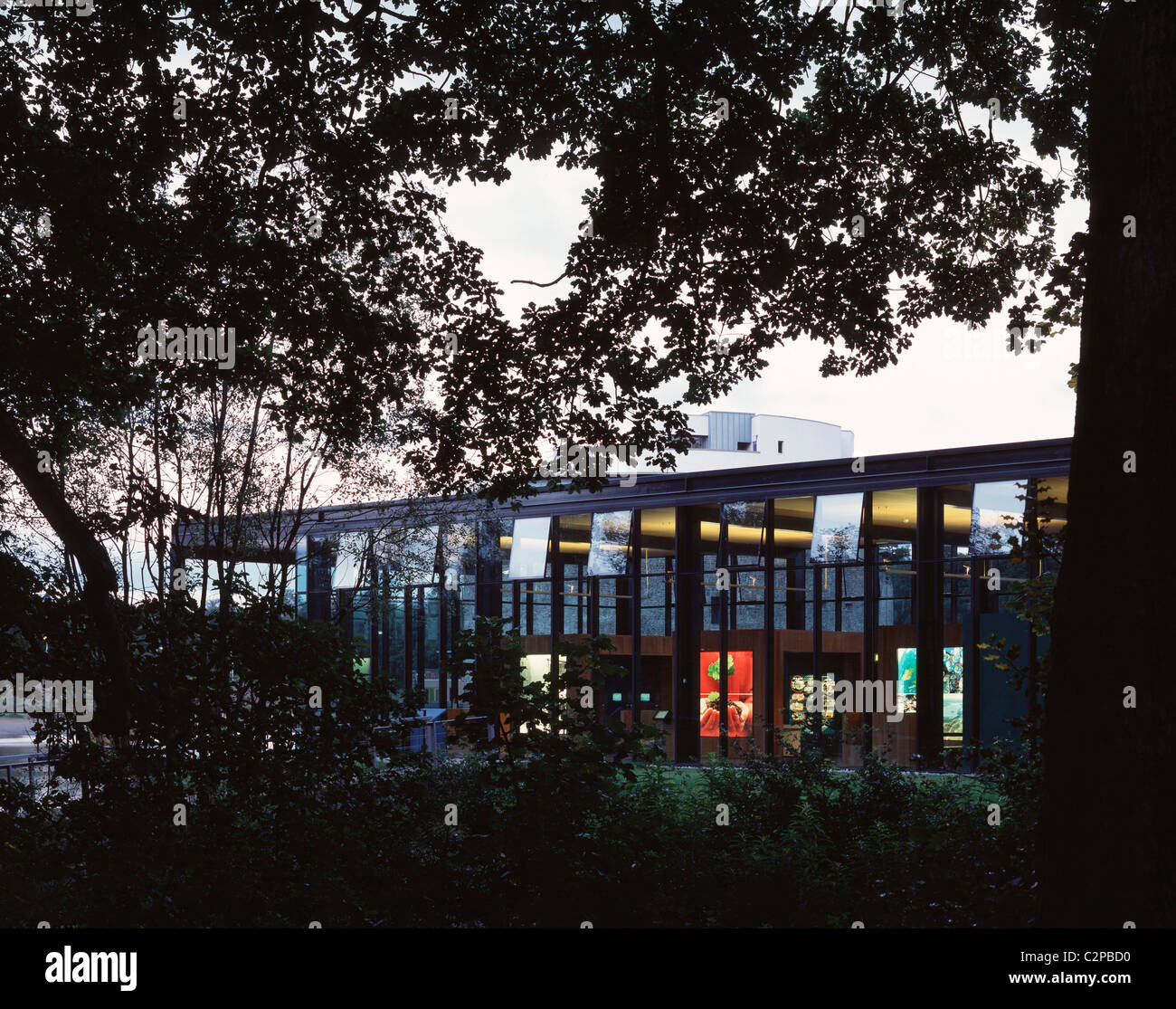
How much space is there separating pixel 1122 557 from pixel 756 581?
2188 centimetres

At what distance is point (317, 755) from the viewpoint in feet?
25.2

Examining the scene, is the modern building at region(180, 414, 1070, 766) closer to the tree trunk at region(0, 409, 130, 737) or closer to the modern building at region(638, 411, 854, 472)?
the tree trunk at region(0, 409, 130, 737)

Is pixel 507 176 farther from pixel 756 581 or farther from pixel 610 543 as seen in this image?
pixel 610 543

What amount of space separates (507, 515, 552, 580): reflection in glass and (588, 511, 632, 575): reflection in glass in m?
1.50

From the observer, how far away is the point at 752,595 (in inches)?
1037

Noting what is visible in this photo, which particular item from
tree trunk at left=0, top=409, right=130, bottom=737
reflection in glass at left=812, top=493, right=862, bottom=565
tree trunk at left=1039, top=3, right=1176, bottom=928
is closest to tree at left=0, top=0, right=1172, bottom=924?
tree trunk at left=0, top=409, right=130, bottom=737

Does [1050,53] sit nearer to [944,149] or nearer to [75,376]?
[944,149]

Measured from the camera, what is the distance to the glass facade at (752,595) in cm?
2277

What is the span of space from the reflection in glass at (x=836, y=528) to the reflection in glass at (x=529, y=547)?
316 inches

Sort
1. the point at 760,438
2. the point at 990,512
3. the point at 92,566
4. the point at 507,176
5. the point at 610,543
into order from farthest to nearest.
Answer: the point at 760,438, the point at 610,543, the point at 990,512, the point at 507,176, the point at 92,566

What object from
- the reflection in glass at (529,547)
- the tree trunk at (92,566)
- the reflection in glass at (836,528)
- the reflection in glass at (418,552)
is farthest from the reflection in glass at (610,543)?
the tree trunk at (92,566)

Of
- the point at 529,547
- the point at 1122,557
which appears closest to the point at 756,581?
the point at 529,547

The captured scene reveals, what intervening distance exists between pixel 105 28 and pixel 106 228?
1.47 m

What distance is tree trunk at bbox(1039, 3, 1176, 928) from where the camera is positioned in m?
4.40
